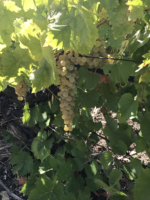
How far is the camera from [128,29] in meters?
0.67

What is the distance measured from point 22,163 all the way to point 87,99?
1.17 meters

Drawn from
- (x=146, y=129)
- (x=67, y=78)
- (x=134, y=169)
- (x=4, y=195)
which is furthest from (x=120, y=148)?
(x=4, y=195)

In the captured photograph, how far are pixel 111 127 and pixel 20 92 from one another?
0.77m

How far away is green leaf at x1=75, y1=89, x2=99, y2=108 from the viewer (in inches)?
40.3

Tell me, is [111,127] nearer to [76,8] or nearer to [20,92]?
[20,92]

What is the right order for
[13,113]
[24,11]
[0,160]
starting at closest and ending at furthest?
1. [24,11]
2. [13,113]
3. [0,160]

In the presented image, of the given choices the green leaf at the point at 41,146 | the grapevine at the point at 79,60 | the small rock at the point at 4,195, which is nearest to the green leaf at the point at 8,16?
the grapevine at the point at 79,60

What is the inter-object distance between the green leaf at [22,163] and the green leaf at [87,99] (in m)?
1.05

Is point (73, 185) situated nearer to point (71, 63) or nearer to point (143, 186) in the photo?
point (143, 186)

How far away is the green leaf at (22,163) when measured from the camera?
171cm

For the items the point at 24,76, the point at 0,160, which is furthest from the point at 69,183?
the point at 0,160

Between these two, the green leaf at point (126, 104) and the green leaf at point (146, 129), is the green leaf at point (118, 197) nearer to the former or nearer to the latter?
the green leaf at point (146, 129)

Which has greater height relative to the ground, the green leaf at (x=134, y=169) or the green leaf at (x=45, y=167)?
the green leaf at (x=134, y=169)

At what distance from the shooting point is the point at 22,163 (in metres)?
1.74
